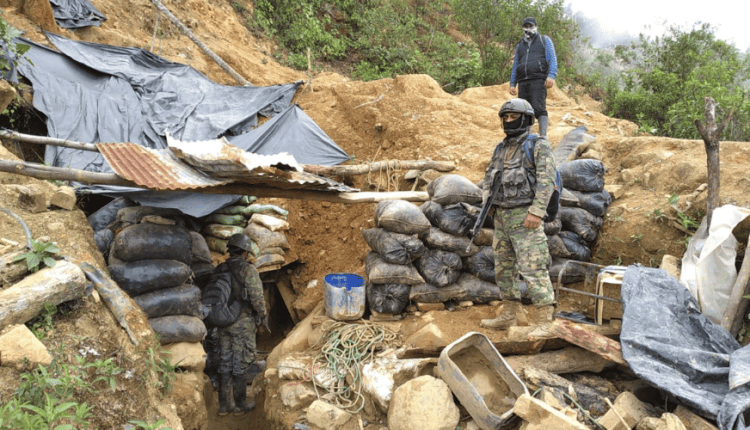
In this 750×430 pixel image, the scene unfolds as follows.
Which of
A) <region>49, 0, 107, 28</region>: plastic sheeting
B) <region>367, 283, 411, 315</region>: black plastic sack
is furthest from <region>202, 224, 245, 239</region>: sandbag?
<region>49, 0, 107, 28</region>: plastic sheeting

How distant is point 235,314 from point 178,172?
1819 mm

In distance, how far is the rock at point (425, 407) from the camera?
311 centimetres

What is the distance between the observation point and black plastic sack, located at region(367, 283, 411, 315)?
4.72 metres

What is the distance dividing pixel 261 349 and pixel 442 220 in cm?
396

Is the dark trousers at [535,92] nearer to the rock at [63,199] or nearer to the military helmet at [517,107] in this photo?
the military helmet at [517,107]

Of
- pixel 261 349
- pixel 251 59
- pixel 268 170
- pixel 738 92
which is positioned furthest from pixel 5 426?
pixel 251 59

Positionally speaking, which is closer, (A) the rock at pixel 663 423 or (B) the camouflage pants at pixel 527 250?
(A) the rock at pixel 663 423

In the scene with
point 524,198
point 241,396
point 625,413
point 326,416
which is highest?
point 524,198

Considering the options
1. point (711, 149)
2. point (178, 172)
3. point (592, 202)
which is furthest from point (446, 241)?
point (178, 172)

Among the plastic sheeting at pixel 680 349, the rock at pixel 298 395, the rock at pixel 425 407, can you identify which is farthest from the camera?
the rock at pixel 298 395

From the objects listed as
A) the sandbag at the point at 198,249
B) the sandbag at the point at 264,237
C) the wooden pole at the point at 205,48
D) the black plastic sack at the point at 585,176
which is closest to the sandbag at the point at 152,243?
the sandbag at the point at 198,249

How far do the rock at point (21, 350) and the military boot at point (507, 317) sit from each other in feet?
11.4

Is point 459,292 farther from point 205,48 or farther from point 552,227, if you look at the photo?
point 205,48

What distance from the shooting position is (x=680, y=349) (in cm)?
296
